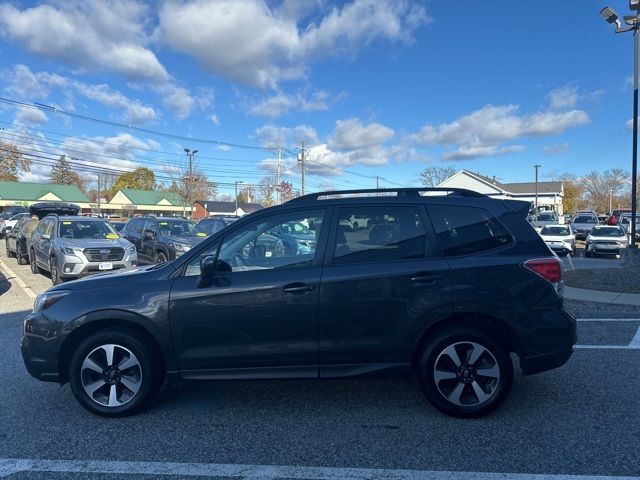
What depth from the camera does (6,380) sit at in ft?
15.7

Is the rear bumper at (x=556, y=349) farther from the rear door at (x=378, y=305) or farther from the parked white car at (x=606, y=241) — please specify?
the parked white car at (x=606, y=241)

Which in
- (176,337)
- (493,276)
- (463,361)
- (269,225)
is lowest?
(463,361)

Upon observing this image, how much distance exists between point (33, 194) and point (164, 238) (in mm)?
68279

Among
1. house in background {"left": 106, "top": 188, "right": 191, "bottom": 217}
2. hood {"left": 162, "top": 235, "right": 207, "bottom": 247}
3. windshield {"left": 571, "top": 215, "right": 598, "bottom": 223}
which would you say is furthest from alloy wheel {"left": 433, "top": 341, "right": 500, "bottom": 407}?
house in background {"left": 106, "top": 188, "right": 191, "bottom": 217}

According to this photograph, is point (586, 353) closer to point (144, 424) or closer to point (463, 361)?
point (463, 361)

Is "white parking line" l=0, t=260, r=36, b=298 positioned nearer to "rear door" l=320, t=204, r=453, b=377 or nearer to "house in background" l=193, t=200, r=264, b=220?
"rear door" l=320, t=204, r=453, b=377

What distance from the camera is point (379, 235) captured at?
12.9 ft

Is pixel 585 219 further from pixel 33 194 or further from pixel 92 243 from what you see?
pixel 33 194

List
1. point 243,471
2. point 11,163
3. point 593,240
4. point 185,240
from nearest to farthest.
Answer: point 243,471 < point 185,240 < point 593,240 < point 11,163

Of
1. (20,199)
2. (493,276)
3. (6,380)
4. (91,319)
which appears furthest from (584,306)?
(20,199)

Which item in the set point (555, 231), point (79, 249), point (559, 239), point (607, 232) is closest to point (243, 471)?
point (79, 249)

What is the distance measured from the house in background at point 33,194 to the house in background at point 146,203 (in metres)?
7.85

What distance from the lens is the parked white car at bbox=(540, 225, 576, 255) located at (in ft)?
64.5

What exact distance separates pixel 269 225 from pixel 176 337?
1.22 m
